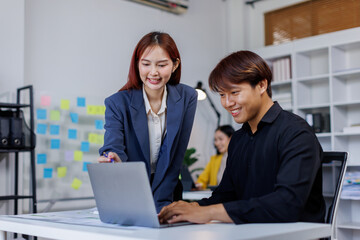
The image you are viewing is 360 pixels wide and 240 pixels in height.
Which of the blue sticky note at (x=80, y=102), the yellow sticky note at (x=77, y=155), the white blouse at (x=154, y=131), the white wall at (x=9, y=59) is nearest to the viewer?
the white blouse at (x=154, y=131)

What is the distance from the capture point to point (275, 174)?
4.56 feet

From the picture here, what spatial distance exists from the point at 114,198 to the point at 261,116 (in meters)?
0.56

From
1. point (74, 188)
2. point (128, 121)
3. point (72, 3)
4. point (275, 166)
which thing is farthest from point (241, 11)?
point (275, 166)

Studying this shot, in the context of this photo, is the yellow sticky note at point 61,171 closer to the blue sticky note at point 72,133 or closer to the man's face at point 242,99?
the blue sticky note at point 72,133

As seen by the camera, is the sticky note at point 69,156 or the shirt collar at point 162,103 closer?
the shirt collar at point 162,103

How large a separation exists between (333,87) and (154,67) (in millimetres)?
3133

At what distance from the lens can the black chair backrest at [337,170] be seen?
1.74m

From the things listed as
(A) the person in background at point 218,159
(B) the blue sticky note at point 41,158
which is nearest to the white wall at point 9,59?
(B) the blue sticky note at point 41,158

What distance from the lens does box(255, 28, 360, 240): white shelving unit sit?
433cm

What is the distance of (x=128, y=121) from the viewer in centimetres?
180

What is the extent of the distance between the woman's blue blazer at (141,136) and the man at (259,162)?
0.26 m

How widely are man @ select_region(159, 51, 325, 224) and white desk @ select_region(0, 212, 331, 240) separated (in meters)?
0.04

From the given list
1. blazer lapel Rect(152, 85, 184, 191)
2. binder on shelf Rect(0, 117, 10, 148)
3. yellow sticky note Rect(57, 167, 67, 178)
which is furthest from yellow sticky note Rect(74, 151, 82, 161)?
blazer lapel Rect(152, 85, 184, 191)

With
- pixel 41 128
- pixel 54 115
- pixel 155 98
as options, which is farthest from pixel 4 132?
pixel 155 98
